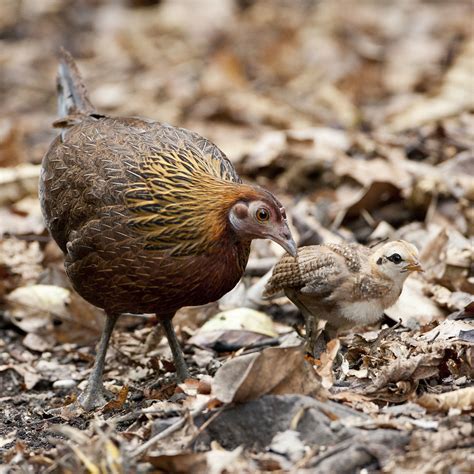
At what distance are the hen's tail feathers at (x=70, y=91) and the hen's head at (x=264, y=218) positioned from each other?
2073mm

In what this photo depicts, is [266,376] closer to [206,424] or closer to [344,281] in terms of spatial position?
[206,424]

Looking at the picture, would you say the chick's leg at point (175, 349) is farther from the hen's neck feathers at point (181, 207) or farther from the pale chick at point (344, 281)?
the hen's neck feathers at point (181, 207)

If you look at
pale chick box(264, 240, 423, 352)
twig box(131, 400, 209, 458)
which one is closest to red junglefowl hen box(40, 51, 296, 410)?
pale chick box(264, 240, 423, 352)

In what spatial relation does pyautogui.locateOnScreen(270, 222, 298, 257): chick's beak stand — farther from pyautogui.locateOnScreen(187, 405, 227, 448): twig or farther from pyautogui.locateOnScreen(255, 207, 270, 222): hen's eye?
pyautogui.locateOnScreen(187, 405, 227, 448): twig

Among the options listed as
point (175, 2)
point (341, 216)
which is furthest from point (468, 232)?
point (175, 2)

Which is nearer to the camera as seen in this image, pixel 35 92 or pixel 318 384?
pixel 318 384

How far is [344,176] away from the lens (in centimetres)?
854

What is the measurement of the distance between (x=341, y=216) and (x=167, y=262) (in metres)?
2.73

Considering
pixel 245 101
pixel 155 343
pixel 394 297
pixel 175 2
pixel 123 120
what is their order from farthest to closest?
pixel 175 2 < pixel 245 101 < pixel 155 343 < pixel 123 120 < pixel 394 297

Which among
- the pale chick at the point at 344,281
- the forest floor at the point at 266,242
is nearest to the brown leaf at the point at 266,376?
the forest floor at the point at 266,242

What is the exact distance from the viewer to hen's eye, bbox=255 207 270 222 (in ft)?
17.3

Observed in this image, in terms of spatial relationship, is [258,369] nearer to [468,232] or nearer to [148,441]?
[148,441]

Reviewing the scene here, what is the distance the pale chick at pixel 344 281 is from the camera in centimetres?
578

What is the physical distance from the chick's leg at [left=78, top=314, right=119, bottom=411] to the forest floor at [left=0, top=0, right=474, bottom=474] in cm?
14
